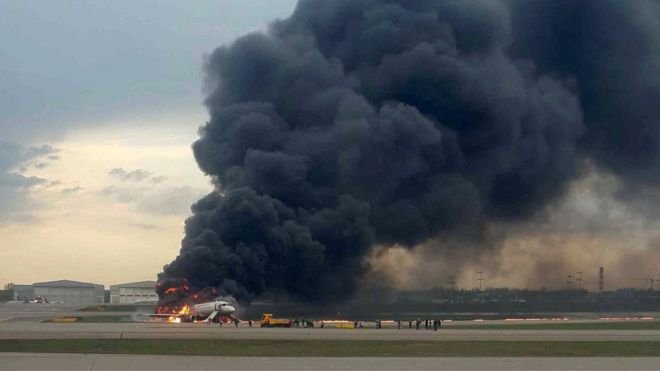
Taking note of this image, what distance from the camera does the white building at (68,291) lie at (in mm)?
185500

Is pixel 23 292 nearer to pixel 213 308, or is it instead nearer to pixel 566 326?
pixel 213 308

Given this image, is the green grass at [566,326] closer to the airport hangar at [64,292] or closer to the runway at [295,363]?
the runway at [295,363]

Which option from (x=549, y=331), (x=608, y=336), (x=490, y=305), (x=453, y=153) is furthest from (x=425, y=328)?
(x=490, y=305)

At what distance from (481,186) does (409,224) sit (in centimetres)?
1153

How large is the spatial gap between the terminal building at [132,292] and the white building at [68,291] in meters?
3.63

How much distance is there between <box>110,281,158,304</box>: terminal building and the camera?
17825cm

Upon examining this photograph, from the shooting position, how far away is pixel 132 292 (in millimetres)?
181750

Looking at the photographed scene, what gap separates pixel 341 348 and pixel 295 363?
9158 millimetres

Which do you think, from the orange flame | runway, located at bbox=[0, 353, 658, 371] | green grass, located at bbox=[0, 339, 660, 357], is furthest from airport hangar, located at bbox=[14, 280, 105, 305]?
runway, located at bbox=[0, 353, 658, 371]

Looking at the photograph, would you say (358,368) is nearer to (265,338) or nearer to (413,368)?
(413,368)

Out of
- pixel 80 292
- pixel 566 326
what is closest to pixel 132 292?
pixel 80 292

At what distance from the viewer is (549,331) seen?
196 ft

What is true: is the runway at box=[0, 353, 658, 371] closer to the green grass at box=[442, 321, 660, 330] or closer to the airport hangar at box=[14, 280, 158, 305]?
the green grass at box=[442, 321, 660, 330]

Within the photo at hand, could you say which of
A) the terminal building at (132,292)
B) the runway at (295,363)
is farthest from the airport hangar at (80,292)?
the runway at (295,363)
